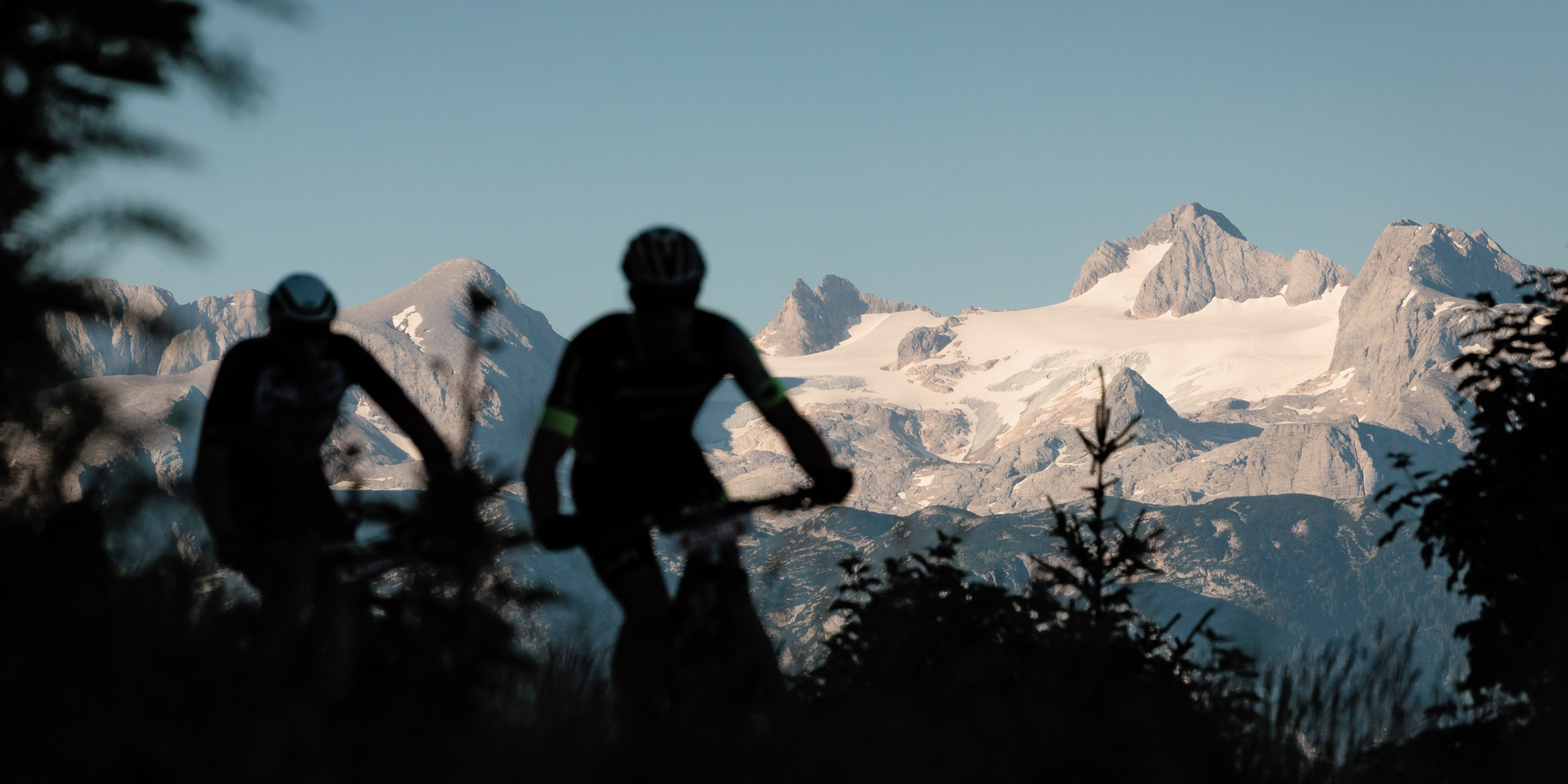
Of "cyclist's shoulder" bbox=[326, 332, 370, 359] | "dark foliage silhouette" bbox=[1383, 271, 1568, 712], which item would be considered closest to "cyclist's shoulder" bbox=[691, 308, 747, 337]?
"cyclist's shoulder" bbox=[326, 332, 370, 359]

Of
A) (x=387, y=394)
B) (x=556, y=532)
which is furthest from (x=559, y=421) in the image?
(x=387, y=394)

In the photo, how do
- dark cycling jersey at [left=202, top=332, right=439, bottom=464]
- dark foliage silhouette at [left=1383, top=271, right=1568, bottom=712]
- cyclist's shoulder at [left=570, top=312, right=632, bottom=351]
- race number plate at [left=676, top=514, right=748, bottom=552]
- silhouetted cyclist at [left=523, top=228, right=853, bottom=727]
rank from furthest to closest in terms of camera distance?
dark foliage silhouette at [left=1383, top=271, right=1568, bottom=712], dark cycling jersey at [left=202, top=332, right=439, bottom=464], cyclist's shoulder at [left=570, top=312, right=632, bottom=351], silhouetted cyclist at [left=523, top=228, right=853, bottom=727], race number plate at [left=676, top=514, right=748, bottom=552]

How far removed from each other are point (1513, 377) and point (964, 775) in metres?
6.32

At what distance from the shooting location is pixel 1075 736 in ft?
17.2

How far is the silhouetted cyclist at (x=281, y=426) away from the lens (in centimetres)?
480

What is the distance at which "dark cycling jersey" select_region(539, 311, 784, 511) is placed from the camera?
191 inches

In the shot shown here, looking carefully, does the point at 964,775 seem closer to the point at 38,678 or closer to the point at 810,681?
the point at 38,678

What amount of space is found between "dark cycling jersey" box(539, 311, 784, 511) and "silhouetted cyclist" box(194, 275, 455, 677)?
540 mm

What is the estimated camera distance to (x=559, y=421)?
15.6 feet

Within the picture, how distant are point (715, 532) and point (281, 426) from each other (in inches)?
59.4

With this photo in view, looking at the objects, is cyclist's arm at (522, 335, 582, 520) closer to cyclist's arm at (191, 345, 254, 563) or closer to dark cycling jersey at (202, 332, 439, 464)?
dark cycling jersey at (202, 332, 439, 464)

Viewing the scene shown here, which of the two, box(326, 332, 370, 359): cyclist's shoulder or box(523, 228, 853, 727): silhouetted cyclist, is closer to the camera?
box(523, 228, 853, 727): silhouetted cyclist

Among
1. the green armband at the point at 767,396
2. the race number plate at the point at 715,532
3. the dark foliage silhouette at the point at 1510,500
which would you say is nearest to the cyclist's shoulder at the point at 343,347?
the green armband at the point at 767,396

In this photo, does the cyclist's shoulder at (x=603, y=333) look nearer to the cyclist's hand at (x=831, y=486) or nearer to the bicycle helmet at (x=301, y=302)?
the cyclist's hand at (x=831, y=486)
